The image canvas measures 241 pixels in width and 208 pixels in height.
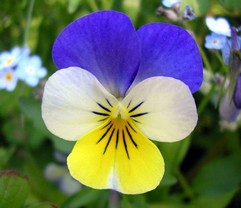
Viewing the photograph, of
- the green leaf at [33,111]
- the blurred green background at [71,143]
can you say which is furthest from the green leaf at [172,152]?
the green leaf at [33,111]

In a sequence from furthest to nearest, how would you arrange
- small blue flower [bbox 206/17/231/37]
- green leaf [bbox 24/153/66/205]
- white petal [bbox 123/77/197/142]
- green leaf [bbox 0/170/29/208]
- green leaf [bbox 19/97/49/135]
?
green leaf [bbox 24/153/66/205], green leaf [bbox 19/97/49/135], small blue flower [bbox 206/17/231/37], green leaf [bbox 0/170/29/208], white petal [bbox 123/77/197/142]

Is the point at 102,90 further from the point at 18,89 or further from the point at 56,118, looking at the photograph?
the point at 18,89

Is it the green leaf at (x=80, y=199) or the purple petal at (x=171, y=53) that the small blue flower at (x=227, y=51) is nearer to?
the purple petal at (x=171, y=53)

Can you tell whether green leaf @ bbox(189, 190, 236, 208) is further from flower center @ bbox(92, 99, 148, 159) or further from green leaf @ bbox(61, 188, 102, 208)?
flower center @ bbox(92, 99, 148, 159)

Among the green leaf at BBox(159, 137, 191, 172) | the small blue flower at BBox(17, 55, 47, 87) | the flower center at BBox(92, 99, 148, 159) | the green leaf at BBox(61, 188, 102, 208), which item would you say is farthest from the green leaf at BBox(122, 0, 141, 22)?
the flower center at BBox(92, 99, 148, 159)

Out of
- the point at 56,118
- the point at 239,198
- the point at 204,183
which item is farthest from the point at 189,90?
the point at 239,198

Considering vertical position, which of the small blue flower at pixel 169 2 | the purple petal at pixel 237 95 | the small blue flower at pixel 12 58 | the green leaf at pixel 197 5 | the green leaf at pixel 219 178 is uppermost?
the small blue flower at pixel 169 2

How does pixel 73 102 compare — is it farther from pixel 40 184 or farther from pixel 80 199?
pixel 40 184

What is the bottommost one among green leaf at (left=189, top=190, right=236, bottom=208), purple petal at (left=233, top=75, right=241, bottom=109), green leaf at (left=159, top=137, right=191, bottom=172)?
green leaf at (left=189, top=190, right=236, bottom=208)
